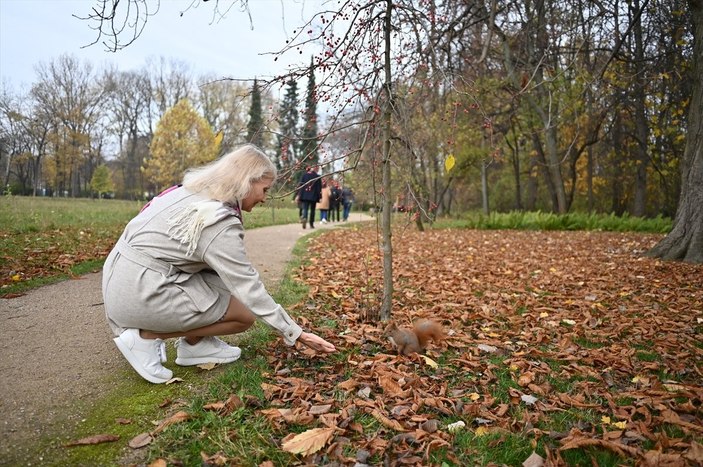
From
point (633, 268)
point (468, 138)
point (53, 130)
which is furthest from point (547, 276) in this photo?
point (53, 130)

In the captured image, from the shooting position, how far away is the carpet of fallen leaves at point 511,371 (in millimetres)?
2102

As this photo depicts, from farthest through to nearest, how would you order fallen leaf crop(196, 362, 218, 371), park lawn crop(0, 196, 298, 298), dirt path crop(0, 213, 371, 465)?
park lawn crop(0, 196, 298, 298)
fallen leaf crop(196, 362, 218, 371)
dirt path crop(0, 213, 371, 465)

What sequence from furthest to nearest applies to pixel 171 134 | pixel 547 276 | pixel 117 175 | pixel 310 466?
pixel 117 175 → pixel 171 134 → pixel 547 276 → pixel 310 466

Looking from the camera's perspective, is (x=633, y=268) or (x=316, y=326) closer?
(x=316, y=326)

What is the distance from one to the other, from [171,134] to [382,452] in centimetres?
3492

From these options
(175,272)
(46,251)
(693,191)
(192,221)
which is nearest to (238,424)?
(175,272)

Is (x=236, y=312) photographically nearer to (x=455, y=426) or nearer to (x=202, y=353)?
(x=202, y=353)

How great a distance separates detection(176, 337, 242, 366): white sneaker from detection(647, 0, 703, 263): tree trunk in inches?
258

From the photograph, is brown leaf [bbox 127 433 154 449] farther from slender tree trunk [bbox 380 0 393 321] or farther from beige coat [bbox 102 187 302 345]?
slender tree trunk [bbox 380 0 393 321]

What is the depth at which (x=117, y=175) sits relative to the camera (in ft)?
171

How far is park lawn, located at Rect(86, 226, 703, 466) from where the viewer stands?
2.01 metres

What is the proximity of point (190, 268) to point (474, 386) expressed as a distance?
74.5 inches

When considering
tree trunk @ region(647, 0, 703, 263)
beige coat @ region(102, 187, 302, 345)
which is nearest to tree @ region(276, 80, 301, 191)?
beige coat @ region(102, 187, 302, 345)

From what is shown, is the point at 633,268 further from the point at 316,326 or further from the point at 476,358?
the point at 316,326
